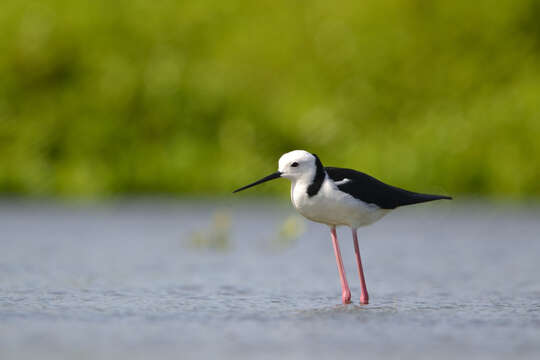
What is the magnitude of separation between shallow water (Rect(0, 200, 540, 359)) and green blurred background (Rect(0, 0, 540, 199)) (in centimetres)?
282

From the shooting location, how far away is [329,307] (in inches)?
286

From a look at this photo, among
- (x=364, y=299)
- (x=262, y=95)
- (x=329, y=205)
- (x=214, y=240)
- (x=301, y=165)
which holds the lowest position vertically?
(x=364, y=299)

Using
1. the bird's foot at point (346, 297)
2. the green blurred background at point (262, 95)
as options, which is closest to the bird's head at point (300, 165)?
the bird's foot at point (346, 297)

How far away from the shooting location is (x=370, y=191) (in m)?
7.33

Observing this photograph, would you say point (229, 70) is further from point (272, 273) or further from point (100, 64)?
point (272, 273)

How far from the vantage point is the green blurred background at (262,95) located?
18484 millimetres

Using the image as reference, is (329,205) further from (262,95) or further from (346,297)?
(262,95)

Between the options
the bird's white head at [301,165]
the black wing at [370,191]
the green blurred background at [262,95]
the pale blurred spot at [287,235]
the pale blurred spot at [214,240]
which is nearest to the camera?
the bird's white head at [301,165]

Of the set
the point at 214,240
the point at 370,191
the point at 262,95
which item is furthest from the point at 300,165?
the point at 262,95

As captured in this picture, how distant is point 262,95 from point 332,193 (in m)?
13.8

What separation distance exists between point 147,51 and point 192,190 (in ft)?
11.2

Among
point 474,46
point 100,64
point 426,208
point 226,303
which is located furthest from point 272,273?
point 474,46

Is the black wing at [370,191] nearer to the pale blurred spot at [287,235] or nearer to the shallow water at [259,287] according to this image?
the shallow water at [259,287]

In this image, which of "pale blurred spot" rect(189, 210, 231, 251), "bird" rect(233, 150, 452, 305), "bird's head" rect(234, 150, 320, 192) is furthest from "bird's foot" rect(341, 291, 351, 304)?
"pale blurred spot" rect(189, 210, 231, 251)
